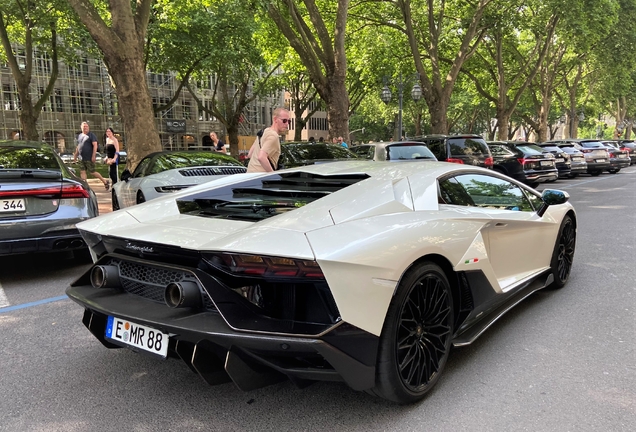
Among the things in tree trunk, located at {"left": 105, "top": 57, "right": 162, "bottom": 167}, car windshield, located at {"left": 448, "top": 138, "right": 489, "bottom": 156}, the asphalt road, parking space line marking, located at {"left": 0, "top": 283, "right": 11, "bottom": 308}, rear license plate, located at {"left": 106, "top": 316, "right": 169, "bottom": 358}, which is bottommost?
parking space line marking, located at {"left": 0, "top": 283, "right": 11, "bottom": 308}

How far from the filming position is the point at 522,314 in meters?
4.21

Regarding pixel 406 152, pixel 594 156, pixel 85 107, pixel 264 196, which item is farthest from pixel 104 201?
pixel 85 107

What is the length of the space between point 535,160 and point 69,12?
677 inches

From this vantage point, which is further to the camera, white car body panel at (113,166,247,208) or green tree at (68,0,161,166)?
green tree at (68,0,161,166)

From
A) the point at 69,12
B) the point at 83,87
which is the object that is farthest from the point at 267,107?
the point at 69,12

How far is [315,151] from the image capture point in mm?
10094

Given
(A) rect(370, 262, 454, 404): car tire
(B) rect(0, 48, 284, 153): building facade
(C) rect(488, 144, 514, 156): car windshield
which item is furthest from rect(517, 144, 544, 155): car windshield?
(B) rect(0, 48, 284, 153): building facade

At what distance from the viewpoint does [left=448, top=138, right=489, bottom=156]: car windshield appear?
12.6 meters

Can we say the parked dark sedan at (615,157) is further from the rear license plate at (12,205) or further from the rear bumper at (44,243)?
the rear license plate at (12,205)

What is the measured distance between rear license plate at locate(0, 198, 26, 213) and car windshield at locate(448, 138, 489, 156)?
1008 centimetres

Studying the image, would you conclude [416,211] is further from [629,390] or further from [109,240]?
[109,240]

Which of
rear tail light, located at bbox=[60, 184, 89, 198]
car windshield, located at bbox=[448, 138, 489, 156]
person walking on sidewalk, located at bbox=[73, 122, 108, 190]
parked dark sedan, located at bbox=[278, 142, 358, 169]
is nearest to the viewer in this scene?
rear tail light, located at bbox=[60, 184, 89, 198]

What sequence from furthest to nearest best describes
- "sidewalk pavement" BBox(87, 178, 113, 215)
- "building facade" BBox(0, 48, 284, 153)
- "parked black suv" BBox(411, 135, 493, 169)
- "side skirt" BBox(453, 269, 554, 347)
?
"building facade" BBox(0, 48, 284, 153), "parked black suv" BBox(411, 135, 493, 169), "sidewalk pavement" BBox(87, 178, 113, 215), "side skirt" BBox(453, 269, 554, 347)

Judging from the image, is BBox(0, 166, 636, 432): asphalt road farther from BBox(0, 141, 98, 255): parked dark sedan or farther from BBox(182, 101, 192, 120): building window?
BBox(182, 101, 192, 120): building window
